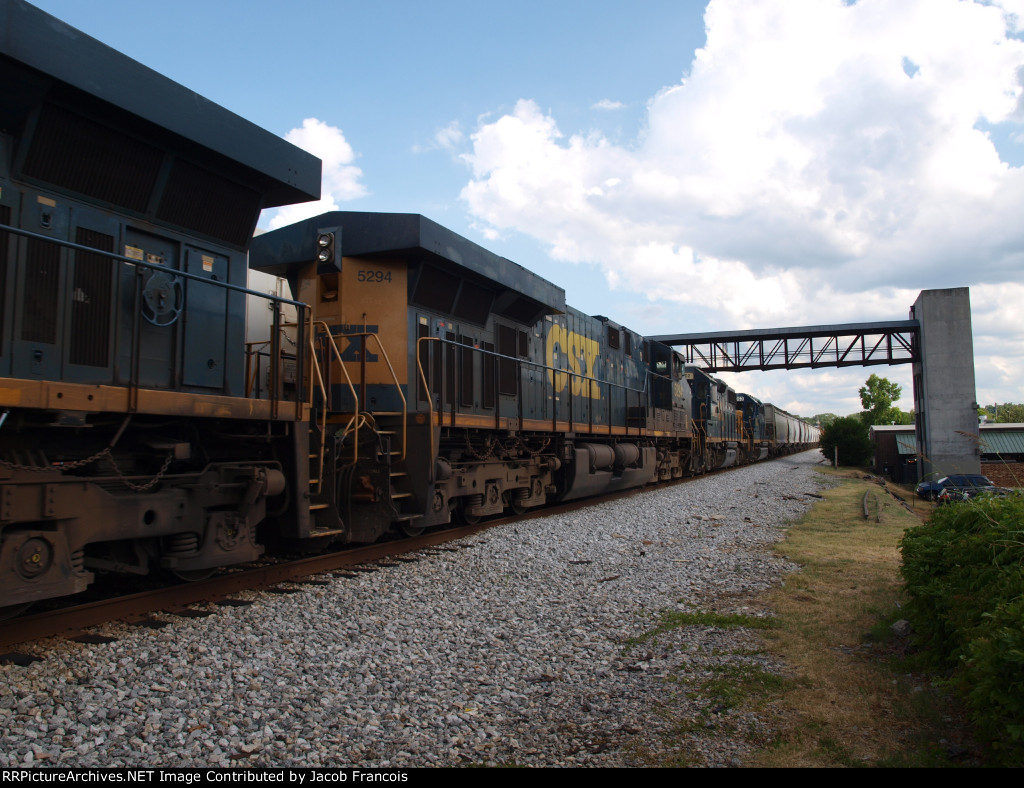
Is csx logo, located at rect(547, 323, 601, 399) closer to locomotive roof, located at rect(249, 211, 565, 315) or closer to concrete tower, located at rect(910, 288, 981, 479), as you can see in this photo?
locomotive roof, located at rect(249, 211, 565, 315)

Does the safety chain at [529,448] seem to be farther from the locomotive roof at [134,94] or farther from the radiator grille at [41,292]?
the radiator grille at [41,292]

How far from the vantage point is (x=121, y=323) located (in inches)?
185

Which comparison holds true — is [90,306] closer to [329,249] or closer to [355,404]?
[355,404]

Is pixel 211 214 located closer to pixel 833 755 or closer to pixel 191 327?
pixel 191 327

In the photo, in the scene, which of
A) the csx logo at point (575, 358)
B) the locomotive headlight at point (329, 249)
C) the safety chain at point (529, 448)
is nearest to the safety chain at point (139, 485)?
the locomotive headlight at point (329, 249)

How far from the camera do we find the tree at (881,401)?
72.5 meters

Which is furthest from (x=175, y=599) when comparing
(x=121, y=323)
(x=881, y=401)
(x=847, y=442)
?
(x=881, y=401)

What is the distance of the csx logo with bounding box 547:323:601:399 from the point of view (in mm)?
11633

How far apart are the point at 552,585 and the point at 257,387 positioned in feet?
10.2

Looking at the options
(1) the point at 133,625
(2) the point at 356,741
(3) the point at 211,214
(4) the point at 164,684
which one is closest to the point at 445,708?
(2) the point at 356,741

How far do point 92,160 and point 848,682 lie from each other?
5783mm

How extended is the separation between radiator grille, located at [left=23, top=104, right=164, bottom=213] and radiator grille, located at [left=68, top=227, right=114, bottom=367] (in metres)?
0.34

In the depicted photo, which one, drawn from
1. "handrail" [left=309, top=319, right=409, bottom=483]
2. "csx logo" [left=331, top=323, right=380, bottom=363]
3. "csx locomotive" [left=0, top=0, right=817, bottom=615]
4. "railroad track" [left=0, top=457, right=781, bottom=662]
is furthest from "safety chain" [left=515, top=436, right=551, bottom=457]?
"csx logo" [left=331, top=323, right=380, bottom=363]

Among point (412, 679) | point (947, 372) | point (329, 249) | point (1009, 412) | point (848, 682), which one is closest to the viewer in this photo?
point (848, 682)
